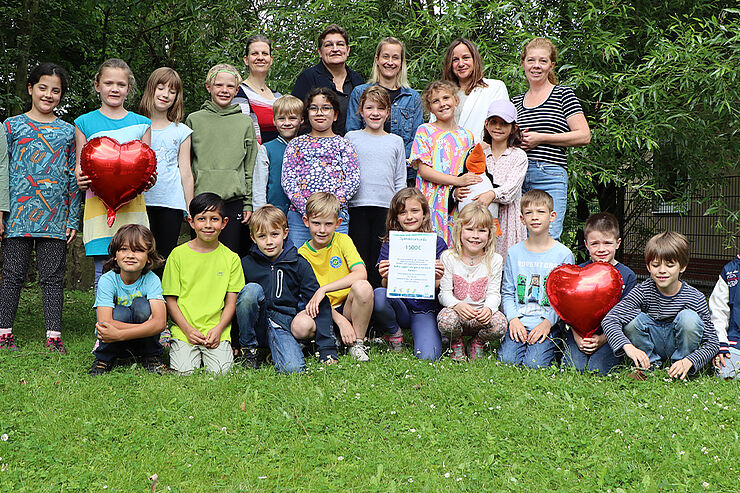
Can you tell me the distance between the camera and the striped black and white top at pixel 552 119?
208 inches

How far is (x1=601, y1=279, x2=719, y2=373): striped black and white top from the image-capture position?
14.0 ft

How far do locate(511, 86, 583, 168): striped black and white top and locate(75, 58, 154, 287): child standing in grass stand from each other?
302cm

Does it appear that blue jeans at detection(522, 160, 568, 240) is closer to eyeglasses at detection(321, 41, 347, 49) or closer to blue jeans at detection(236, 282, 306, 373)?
eyeglasses at detection(321, 41, 347, 49)

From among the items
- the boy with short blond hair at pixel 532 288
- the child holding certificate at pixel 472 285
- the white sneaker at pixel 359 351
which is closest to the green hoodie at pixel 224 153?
the white sneaker at pixel 359 351

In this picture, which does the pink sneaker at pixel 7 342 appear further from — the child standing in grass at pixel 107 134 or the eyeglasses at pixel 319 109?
the eyeglasses at pixel 319 109

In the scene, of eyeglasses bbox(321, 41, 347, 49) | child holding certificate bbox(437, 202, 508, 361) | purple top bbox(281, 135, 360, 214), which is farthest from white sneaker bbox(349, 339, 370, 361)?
eyeglasses bbox(321, 41, 347, 49)

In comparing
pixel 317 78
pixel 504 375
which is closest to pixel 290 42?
pixel 317 78

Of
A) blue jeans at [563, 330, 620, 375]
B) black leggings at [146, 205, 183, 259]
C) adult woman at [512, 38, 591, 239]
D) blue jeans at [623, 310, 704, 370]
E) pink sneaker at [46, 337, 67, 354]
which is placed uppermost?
adult woman at [512, 38, 591, 239]

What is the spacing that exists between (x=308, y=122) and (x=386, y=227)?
1.13 m

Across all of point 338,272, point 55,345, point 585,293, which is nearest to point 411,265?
point 338,272

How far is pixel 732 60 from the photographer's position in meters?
6.28

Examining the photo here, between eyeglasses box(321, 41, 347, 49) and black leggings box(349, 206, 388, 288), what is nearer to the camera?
black leggings box(349, 206, 388, 288)

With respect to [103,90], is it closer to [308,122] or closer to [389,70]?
[308,122]

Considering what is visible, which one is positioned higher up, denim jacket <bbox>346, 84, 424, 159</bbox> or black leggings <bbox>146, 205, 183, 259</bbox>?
denim jacket <bbox>346, 84, 424, 159</bbox>
